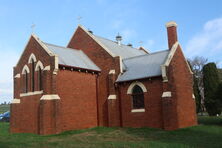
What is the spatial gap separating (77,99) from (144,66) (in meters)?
6.73

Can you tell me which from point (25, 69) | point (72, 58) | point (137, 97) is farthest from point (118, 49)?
point (25, 69)

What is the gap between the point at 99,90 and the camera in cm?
2517

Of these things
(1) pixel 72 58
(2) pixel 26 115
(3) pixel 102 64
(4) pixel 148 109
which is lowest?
(2) pixel 26 115

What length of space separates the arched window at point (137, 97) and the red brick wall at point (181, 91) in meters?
2.99

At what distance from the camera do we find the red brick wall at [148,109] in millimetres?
21344

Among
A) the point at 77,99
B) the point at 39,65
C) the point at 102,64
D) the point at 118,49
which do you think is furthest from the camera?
the point at 118,49

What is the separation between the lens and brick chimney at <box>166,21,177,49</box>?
2359 cm

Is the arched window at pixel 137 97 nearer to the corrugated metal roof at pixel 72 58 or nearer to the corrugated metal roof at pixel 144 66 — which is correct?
the corrugated metal roof at pixel 144 66

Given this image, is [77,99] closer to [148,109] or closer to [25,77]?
[25,77]

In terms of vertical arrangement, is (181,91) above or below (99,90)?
below

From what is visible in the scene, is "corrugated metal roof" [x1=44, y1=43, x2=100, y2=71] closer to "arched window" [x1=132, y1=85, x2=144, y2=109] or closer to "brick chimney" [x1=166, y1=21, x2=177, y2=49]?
"arched window" [x1=132, y1=85, x2=144, y2=109]

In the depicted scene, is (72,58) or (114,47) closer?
(72,58)

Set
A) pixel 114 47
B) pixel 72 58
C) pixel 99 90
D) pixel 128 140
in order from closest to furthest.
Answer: pixel 128 140 < pixel 72 58 < pixel 99 90 < pixel 114 47

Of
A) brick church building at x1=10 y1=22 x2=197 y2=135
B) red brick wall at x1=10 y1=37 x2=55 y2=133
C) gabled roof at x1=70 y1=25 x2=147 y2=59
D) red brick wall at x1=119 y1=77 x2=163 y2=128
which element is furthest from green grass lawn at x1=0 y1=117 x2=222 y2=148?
gabled roof at x1=70 y1=25 x2=147 y2=59
